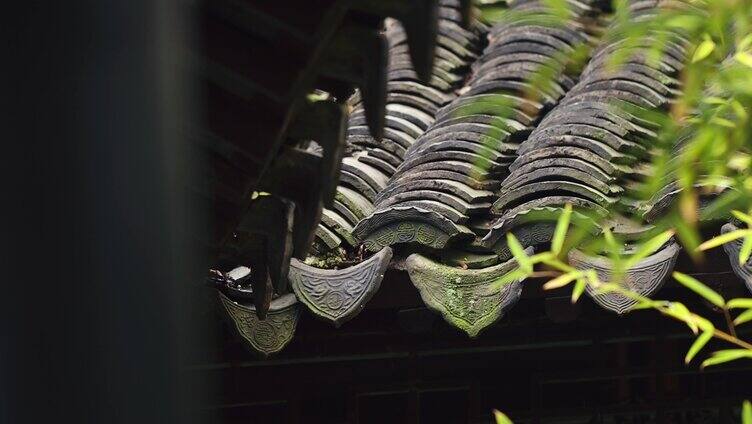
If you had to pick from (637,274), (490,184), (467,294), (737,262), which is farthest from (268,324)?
(737,262)

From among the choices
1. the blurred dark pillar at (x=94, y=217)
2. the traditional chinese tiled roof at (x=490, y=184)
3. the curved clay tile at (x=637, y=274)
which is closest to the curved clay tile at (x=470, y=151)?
the traditional chinese tiled roof at (x=490, y=184)

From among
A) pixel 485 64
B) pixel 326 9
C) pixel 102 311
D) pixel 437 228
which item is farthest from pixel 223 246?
pixel 485 64

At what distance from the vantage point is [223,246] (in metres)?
2.58

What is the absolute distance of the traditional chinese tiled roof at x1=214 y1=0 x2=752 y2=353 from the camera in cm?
315

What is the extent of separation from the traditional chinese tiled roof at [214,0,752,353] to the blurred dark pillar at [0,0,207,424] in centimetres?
190

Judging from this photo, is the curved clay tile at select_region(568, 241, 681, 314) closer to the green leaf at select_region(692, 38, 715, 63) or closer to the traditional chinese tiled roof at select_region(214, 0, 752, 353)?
the traditional chinese tiled roof at select_region(214, 0, 752, 353)

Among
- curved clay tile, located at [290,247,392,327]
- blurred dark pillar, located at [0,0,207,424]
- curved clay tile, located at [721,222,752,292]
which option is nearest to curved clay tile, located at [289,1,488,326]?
curved clay tile, located at [290,247,392,327]

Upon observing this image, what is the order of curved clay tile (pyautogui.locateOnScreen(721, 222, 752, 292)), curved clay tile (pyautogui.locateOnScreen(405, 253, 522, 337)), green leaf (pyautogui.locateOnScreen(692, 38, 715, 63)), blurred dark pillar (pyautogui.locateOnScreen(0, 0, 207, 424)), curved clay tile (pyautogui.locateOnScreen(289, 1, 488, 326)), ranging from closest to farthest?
blurred dark pillar (pyautogui.locateOnScreen(0, 0, 207, 424)) → green leaf (pyautogui.locateOnScreen(692, 38, 715, 63)) → curved clay tile (pyautogui.locateOnScreen(721, 222, 752, 292)) → curved clay tile (pyautogui.locateOnScreen(405, 253, 522, 337)) → curved clay tile (pyautogui.locateOnScreen(289, 1, 488, 326))

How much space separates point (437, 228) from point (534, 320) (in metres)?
1.14

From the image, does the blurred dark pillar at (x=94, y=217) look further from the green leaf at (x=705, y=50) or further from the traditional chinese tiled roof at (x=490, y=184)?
the traditional chinese tiled roof at (x=490, y=184)

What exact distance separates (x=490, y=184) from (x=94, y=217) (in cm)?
274

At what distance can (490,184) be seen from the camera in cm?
358

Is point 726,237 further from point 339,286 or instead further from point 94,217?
point 94,217

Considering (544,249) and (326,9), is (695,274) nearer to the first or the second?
(544,249)
